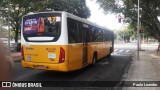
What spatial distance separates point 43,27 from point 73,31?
4.43ft

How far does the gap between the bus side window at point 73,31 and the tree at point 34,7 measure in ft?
59.7

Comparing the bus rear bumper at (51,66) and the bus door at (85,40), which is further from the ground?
the bus door at (85,40)

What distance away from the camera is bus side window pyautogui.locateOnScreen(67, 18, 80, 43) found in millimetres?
10301

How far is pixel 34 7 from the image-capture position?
29.7 m

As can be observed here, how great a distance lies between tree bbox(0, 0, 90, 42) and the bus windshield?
1796cm

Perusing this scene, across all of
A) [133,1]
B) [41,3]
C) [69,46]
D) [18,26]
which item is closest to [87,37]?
[69,46]

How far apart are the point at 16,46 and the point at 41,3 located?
Answer: 19.5 feet

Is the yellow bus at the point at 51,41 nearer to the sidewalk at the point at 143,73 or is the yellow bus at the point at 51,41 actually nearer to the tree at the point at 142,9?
the sidewalk at the point at 143,73

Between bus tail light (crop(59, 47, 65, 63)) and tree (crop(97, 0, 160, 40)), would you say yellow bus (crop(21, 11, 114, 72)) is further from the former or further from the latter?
tree (crop(97, 0, 160, 40))

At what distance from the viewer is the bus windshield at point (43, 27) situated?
33.1 feet

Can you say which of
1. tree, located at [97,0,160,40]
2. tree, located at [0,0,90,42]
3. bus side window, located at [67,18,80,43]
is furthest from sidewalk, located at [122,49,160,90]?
tree, located at [0,0,90,42]

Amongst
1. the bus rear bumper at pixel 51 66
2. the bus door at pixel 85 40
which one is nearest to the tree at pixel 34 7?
the bus door at pixel 85 40

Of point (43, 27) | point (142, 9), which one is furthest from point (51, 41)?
point (142, 9)

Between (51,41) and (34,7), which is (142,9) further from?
(51,41)
